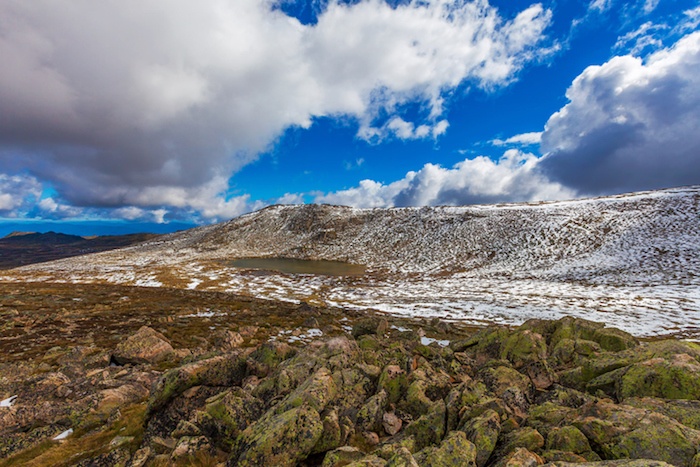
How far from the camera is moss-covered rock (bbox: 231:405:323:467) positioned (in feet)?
18.3

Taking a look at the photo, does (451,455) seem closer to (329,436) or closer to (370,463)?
(370,463)

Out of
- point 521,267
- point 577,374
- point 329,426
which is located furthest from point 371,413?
point 521,267

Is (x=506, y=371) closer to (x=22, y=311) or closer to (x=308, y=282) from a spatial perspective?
(x=22, y=311)

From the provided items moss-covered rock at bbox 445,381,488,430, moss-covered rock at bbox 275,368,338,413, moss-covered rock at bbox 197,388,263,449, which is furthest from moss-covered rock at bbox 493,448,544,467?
moss-covered rock at bbox 197,388,263,449

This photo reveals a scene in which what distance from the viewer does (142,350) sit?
13.4 meters

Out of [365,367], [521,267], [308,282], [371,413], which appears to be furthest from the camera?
[521,267]

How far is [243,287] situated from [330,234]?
52.9 m

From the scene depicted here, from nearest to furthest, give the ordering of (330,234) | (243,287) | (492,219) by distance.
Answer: (243,287) → (492,219) → (330,234)

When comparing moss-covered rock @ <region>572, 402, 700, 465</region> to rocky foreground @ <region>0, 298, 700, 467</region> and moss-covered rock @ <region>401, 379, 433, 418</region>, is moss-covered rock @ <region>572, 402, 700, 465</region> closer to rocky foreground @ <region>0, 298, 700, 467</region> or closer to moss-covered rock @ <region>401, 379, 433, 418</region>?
rocky foreground @ <region>0, 298, 700, 467</region>

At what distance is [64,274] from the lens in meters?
56.7

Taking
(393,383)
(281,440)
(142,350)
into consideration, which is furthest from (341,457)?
(142,350)

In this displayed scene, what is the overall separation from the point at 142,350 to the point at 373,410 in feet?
40.0

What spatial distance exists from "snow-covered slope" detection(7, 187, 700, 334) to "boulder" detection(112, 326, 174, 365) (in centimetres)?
2103

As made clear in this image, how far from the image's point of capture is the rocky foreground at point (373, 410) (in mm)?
5355
